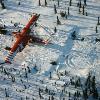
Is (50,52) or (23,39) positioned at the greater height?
(23,39)

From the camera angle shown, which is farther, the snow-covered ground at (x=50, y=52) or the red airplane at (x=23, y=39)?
the red airplane at (x=23, y=39)

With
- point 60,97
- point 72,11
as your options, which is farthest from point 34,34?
point 60,97

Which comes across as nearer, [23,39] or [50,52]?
[50,52]

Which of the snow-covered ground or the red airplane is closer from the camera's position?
the snow-covered ground
